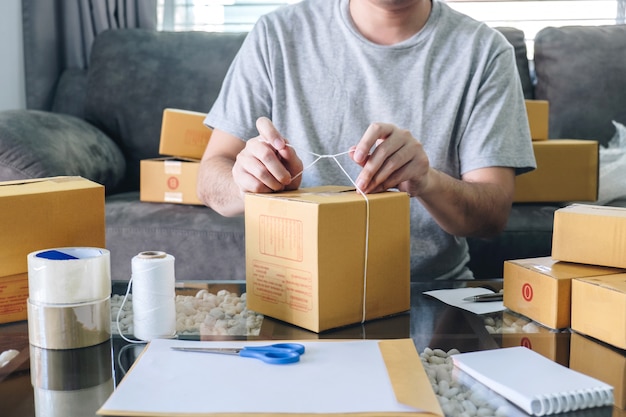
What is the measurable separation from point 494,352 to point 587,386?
0.39 ft

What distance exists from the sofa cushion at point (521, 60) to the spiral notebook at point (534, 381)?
1941 mm

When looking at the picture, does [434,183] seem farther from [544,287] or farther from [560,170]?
[560,170]

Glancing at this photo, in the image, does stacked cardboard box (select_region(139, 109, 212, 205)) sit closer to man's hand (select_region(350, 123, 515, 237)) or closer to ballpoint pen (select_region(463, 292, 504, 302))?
man's hand (select_region(350, 123, 515, 237))

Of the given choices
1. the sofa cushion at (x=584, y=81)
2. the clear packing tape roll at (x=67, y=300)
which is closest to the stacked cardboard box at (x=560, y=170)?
the sofa cushion at (x=584, y=81)

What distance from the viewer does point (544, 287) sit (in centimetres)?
85

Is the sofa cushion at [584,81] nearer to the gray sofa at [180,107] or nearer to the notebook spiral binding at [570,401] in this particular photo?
the gray sofa at [180,107]

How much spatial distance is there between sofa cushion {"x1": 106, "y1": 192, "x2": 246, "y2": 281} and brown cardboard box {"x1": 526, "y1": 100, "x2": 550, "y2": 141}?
0.95 meters

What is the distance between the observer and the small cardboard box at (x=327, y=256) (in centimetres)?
82

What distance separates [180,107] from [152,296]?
1.74 meters

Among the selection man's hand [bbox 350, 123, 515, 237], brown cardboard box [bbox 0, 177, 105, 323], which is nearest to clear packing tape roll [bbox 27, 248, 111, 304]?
brown cardboard box [bbox 0, 177, 105, 323]

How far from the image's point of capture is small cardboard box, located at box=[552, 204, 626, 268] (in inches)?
33.8

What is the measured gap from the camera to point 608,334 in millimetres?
787

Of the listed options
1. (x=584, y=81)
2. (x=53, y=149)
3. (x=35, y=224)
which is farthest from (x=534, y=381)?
(x=584, y=81)

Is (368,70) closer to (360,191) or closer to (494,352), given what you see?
(360,191)
